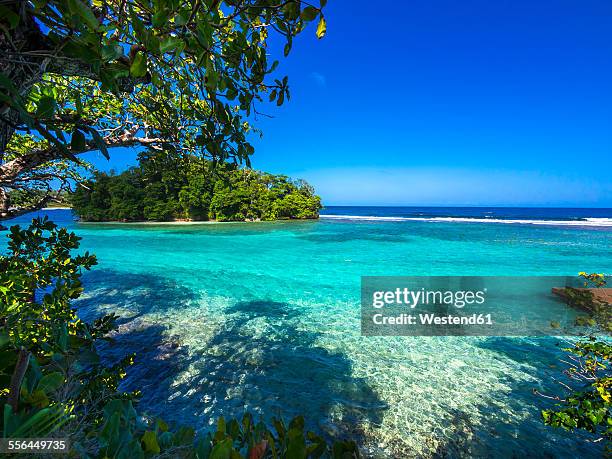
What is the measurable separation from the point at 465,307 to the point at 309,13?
9.08m

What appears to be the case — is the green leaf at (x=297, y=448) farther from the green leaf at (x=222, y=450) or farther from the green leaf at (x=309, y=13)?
the green leaf at (x=309, y=13)

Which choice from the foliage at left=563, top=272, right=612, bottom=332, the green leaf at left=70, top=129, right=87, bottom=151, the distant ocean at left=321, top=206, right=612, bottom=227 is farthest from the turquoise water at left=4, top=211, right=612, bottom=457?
the distant ocean at left=321, top=206, right=612, bottom=227

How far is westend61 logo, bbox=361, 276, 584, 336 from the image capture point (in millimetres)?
6445

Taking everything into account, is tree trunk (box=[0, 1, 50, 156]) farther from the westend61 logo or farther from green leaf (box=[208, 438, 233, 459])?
the westend61 logo

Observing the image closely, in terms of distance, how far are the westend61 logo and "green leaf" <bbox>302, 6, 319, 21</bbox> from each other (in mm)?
6098

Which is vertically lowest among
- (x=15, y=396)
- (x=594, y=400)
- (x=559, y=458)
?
(x=559, y=458)

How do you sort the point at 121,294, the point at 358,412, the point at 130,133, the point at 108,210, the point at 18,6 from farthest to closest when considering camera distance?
the point at 108,210 < the point at 121,294 < the point at 358,412 < the point at 130,133 < the point at 18,6

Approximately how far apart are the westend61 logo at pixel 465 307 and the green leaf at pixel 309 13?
6.10 meters

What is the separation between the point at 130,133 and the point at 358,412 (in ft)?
14.7

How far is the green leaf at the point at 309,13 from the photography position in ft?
4.13

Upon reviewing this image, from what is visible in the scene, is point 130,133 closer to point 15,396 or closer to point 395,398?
point 15,396

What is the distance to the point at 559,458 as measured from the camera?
308cm

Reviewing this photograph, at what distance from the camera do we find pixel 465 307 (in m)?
8.23

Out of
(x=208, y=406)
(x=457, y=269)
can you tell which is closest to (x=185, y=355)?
(x=208, y=406)
